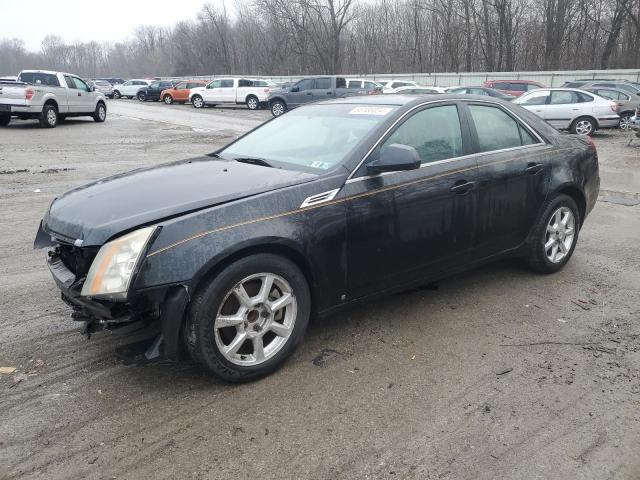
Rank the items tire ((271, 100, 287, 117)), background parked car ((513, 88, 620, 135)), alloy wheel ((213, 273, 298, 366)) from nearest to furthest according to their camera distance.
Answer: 1. alloy wheel ((213, 273, 298, 366))
2. background parked car ((513, 88, 620, 135))
3. tire ((271, 100, 287, 117))

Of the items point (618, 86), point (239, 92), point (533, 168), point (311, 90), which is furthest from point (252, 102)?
point (533, 168)

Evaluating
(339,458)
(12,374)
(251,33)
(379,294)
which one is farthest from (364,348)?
(251,33)

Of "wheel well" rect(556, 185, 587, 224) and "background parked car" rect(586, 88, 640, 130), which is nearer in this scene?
"wheel well" rect(556, 185, 587, 224)

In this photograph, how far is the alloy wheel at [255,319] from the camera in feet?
10.3

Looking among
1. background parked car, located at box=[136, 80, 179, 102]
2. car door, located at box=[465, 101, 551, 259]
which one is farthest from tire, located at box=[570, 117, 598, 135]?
background parked car, located at box=[136, 80, 179, 102]

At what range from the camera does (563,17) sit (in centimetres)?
4509

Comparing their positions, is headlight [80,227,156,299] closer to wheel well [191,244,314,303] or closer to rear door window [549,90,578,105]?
wheel well [191,244,314,303]

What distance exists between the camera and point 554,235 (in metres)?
5.09

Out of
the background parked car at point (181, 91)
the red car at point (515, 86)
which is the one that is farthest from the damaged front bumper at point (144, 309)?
the background parked car at point (181, 91)

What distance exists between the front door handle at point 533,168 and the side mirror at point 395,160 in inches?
60.6

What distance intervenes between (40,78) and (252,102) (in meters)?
14.5

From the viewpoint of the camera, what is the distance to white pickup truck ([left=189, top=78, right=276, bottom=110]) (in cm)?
3195

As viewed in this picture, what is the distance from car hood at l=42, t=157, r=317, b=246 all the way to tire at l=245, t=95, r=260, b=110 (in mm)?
29134

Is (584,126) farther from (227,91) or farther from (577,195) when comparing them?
(227,91)
